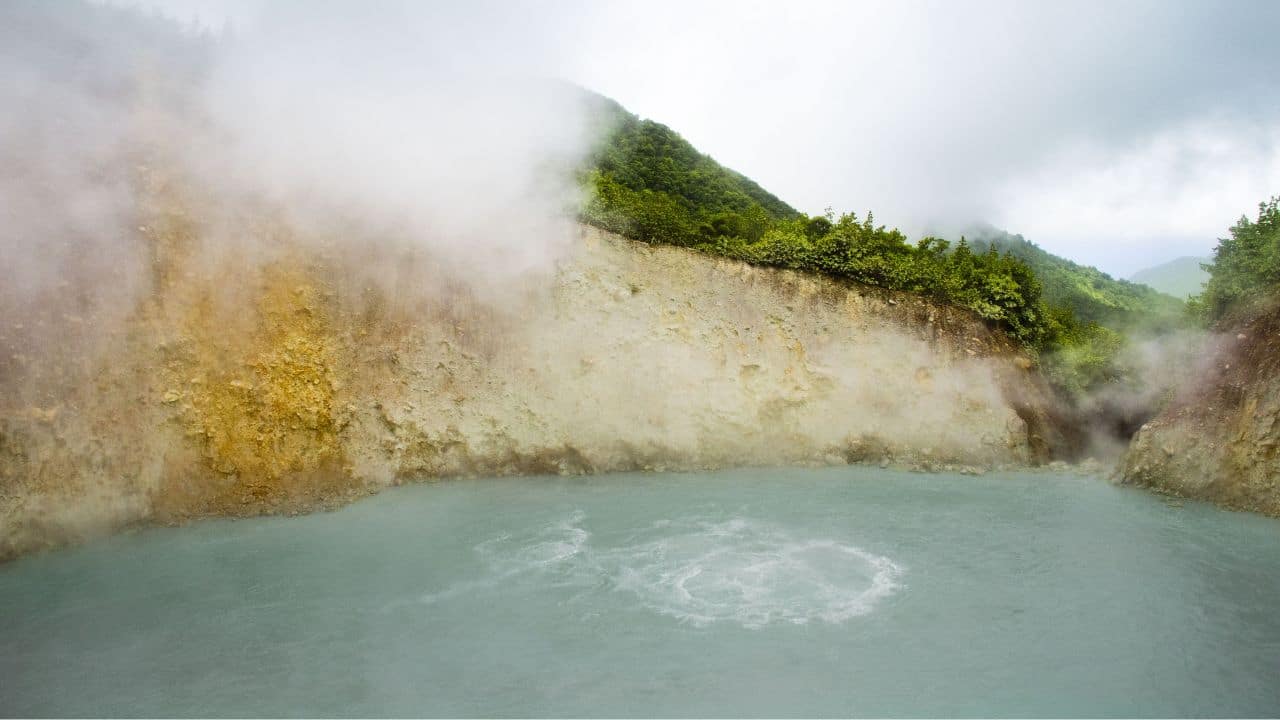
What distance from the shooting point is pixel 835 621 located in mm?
9406

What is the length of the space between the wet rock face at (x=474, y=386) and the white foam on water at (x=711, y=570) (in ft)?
15.1

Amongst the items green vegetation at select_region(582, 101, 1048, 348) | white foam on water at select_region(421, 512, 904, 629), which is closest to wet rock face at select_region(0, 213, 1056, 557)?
green vegetation at select_region(582, 101, 1048, 348)

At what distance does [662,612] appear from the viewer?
9.76 metres

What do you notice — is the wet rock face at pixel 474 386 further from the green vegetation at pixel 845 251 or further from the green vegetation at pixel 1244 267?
the green vegetation at pixel 1244 267

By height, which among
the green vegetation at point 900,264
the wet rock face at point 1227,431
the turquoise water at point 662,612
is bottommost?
the turquoise water at point 662,612

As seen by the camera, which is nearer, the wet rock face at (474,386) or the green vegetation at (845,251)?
the wet rock face at (474,386)

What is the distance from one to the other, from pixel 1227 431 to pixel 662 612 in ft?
43.1

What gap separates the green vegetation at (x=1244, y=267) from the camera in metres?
16.0

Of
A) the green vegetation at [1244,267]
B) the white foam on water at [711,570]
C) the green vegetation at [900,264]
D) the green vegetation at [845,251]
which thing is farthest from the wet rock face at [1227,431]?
the white foam on water at [711,570]

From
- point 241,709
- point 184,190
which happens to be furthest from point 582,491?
point 184,190

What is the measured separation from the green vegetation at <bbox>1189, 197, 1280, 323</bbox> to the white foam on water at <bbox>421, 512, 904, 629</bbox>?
12.0 m

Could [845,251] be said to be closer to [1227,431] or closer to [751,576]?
[1227,431]

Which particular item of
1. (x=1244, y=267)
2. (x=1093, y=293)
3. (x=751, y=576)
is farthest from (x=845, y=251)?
(x=1093, y=293)

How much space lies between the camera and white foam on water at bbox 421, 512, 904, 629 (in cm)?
990
